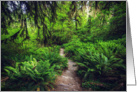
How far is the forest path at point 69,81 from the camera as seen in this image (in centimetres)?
173

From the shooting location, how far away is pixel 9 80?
1.59 m

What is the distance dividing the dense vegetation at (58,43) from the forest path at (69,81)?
5.8 inches

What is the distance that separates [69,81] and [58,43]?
140cm

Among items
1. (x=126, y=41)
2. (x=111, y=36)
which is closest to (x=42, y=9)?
(x=111, y=36)

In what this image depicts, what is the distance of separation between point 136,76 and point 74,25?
7.58ft

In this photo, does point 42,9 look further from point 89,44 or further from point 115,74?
point 115,74

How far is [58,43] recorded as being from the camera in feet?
8.78

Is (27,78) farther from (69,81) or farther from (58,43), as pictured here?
→ (58,43)

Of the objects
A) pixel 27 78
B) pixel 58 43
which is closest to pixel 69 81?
pixel 27 78

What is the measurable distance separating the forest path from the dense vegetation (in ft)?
0.48

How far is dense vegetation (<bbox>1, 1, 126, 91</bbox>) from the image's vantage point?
1.63 m

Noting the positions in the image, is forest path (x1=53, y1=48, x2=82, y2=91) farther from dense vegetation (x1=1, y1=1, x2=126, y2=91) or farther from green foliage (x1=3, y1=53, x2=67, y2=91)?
green foliage (x1=3, y1=53, x2=67, y2=91)

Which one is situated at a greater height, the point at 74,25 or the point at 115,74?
the point at 74,25

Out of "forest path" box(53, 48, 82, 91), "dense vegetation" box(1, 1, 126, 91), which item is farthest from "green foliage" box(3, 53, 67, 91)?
"forest path" box(53, 48, 82, 91)
